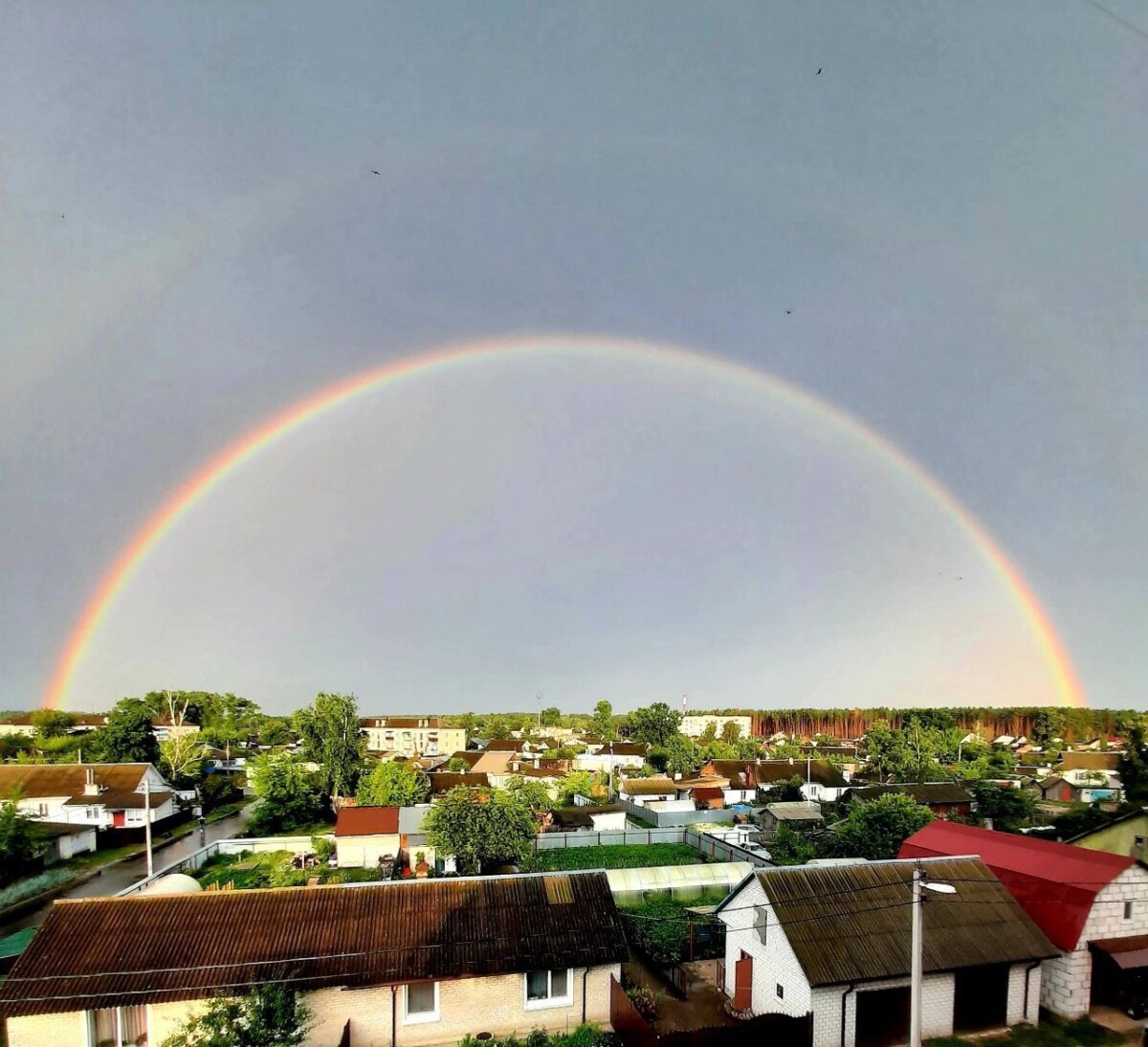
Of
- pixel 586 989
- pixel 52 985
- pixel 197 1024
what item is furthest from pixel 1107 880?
pixel 52 985

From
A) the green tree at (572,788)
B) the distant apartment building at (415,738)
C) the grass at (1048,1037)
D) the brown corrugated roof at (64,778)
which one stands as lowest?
the distant apartment building at (415,738)

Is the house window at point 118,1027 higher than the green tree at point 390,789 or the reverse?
higher

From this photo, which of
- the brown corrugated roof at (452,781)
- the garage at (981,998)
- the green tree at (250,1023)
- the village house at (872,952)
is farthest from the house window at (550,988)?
the brown corrugated roof at (452,781)

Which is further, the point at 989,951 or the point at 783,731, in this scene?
the point at 783,731

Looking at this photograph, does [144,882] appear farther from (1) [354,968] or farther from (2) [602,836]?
(2) [602,836]

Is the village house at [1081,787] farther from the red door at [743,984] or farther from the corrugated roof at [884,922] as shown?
the red door at [743,984]

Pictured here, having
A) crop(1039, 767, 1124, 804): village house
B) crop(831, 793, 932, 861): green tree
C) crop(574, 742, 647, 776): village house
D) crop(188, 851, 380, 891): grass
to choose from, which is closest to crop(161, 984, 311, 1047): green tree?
crop(188, 851, 380, 891): grass

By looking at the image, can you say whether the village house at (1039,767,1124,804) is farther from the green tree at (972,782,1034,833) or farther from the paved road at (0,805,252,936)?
the paved road at (0,805,252,936)
